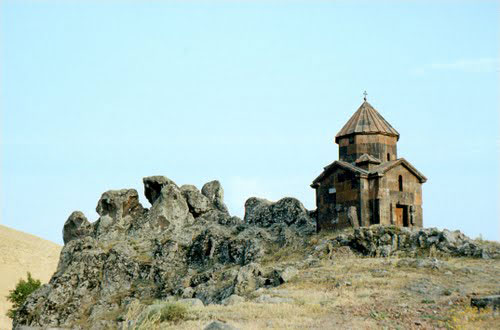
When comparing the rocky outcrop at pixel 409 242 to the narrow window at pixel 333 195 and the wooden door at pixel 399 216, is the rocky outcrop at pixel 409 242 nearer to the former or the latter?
the wooden door at pixel 399 216

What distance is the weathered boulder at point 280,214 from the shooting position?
43.7 metres

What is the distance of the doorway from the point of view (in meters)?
40.3

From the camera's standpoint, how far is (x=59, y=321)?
124ft

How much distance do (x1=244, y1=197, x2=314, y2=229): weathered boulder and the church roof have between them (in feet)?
16.6

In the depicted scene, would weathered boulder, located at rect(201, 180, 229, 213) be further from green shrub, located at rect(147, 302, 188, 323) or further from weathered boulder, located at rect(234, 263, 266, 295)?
green shrub, located at rect(147, 302, 188, 323)

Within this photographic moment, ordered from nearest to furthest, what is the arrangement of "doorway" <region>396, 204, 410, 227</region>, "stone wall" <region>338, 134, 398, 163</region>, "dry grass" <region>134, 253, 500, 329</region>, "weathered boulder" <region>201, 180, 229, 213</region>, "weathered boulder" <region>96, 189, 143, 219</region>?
"dry grass" <region>134, 253, 500, 329</region>
"doorway" <region>396, 204, 410, 227</region>
"stone wall" <region>338, 134, 398, 163</region>
"weathered boulder" <region>96, 189, 143, 219</region>
"weathered boulder" <region>201, 180, 229, 213</region>

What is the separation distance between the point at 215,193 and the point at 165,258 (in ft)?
32.3

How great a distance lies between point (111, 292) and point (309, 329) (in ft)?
65.4

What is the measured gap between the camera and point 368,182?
131 feet

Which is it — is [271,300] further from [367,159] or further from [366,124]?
[366,124]

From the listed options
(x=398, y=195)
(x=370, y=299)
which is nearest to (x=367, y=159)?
(x=398, y=195)

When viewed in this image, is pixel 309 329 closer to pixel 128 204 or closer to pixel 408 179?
pixel 408 179

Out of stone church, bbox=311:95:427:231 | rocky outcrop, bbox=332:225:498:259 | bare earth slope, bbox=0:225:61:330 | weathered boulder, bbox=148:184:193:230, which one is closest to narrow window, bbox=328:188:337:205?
stone church, bbox=311:95:427:231

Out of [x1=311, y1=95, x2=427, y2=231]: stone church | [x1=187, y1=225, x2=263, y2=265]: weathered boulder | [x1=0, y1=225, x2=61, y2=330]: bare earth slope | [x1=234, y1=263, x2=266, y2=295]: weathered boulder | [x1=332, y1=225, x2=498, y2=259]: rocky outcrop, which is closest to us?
[x1=234, y1=263, x2=266, y2=295]: weathered boulder
